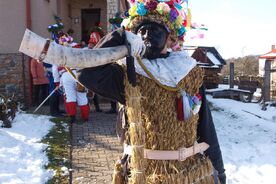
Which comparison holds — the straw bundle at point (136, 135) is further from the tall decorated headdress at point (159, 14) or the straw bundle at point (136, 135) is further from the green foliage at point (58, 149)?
the green foliage at point (58, 149)

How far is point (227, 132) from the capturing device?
7.43 m

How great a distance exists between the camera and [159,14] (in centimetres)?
219

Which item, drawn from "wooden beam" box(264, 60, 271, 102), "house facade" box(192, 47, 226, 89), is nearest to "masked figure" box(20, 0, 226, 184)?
"wooden beam" box(264, 60, 271, 102)

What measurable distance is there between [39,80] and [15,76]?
2.46 ft

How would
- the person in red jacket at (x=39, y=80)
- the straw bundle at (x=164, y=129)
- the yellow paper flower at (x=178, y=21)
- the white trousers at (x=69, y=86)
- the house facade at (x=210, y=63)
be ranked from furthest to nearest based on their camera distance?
the house facade at (x=210, y=63) < the person in red jacket at (x=39, y=80) < the white trousers at (x=69, y=86) < the yellow paper flower at (x=178, y=21) < the straw bundle at (x=164, y=129)

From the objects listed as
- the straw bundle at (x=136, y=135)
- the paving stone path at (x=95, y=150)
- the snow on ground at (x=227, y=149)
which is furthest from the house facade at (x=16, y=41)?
the straw bundle at (x=136, y=135)

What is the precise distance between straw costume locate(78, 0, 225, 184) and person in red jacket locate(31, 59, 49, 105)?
255 inches

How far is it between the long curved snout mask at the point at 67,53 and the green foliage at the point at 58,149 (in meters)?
3.03

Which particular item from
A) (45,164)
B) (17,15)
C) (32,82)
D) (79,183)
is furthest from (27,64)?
(79,183)

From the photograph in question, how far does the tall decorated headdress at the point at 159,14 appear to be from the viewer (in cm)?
216

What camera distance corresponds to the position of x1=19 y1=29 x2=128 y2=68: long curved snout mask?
147 cm

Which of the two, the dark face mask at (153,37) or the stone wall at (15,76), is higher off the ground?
the dark face mask at (153,37)

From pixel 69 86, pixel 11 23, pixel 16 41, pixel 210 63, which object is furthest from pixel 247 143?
pixel 210 63

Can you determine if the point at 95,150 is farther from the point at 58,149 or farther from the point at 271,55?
the point at 271,55
